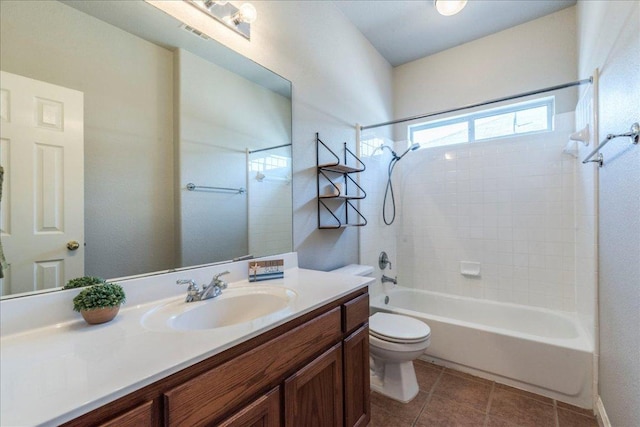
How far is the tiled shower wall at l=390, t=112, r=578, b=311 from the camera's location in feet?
7.62

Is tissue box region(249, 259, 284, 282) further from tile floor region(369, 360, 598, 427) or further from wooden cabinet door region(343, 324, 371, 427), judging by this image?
tile floor region(369, 360, 598, 427)

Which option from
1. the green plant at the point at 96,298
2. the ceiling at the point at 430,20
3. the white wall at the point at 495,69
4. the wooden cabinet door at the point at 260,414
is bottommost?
the wooden cabinet door at the point at 260,414

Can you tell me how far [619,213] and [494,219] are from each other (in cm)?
137

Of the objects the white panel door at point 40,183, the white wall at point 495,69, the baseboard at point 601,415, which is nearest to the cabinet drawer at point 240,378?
the white panel door at point 40,183

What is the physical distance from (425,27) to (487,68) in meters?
0.73

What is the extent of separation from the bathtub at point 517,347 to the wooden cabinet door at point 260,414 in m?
1.61

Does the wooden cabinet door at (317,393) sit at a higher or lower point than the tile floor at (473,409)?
higher

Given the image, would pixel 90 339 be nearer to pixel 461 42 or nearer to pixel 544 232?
pixel 544 232

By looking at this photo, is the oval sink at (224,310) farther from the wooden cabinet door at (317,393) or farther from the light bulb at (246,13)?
the light bulb at (246,13)

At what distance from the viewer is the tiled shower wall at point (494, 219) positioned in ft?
7.62

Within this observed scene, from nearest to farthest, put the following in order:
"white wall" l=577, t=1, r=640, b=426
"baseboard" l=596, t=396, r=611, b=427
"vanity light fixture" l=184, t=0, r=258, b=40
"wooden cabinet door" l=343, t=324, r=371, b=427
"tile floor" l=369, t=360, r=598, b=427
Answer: "white wall" l=577, t=1, r=640, b=426 → "wooden cabinet door" l=343, t=324, r=371, b=427 → "vanity light fixture" l=184, t=0, r=258, b=40 → "baseboard" l=596, t=396, r=611, b=427 → "tile floor" l=369, t=360, r=598, b=427

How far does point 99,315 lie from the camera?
0.83 meters

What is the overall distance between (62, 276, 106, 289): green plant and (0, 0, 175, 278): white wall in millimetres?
51

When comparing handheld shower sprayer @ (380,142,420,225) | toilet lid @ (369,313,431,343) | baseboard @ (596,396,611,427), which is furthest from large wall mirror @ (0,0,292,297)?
baseboard @ (596,396,611,427)
